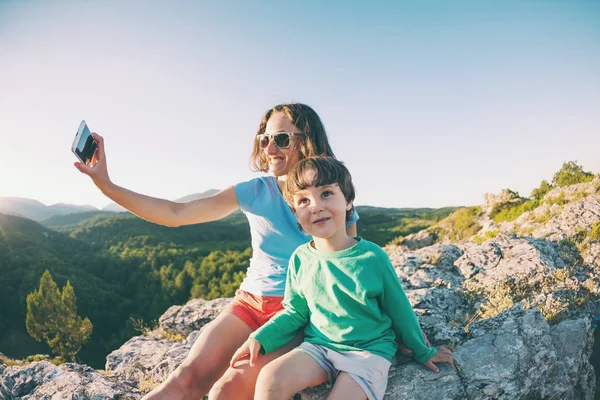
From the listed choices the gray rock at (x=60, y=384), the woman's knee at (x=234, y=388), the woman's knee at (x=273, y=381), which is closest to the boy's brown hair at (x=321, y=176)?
the woman's knee at (x=273, y=381)

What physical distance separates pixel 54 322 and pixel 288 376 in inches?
1639

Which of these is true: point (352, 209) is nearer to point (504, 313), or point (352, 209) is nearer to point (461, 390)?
point (461, 390)

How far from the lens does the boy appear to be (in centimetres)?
232

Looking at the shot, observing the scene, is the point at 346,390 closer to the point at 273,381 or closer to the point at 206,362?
the point at 273,381

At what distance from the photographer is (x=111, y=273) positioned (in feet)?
217

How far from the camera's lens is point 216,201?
10.4ft

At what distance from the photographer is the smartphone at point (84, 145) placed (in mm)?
2488

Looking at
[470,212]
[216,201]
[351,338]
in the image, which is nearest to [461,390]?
[351,338]

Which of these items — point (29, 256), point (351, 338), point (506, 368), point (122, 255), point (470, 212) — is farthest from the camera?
point (122, 255)

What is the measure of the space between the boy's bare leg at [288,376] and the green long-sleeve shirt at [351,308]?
202mm

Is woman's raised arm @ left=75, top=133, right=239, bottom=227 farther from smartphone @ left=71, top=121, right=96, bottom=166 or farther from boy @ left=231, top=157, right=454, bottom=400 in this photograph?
boy @ left=231, top=157, right=454, bottom=400

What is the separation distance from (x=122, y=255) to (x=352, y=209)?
79.2 meters

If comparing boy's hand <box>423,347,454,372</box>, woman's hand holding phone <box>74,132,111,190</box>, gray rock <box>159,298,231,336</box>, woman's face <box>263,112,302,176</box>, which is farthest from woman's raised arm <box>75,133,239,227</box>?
gray rock <box>159,298,231,336</box>

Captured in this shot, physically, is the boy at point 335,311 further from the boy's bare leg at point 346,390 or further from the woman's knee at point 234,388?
the woman's knee at point 234,388
